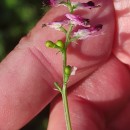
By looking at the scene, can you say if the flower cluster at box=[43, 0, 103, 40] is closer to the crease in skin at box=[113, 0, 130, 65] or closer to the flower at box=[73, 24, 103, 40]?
the flower at box=[73, 24, 103, 40]

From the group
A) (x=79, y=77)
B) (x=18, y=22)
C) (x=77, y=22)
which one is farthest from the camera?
(x=18, y=22)

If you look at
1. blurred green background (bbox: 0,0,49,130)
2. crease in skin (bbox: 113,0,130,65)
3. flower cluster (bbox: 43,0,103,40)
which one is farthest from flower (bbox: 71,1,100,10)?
blurred green background (bbox: 0,0,49,130)

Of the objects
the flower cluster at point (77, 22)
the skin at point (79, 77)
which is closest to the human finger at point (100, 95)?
the skin at point (79, 77)

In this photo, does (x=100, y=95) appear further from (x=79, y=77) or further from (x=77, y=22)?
(x=77, y=22)

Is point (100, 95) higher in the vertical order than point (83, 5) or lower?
lower

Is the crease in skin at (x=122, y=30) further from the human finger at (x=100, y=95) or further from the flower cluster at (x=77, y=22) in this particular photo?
the flower cluster at (x=77, y=22)

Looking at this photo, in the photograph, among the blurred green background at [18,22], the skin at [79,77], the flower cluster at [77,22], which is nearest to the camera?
the flower cluster at [77,22]

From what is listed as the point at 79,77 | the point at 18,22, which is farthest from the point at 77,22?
the point at 18,22
